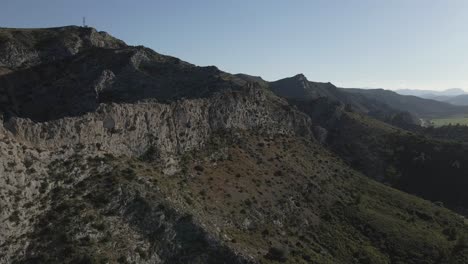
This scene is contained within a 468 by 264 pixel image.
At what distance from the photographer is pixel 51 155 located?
140 ft

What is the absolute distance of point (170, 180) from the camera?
175ft

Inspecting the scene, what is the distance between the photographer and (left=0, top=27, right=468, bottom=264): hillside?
1540 inches

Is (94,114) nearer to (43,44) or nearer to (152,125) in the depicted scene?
(152,125)

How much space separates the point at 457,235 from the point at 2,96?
89525 millimetres

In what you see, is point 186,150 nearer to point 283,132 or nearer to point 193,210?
point 193,210

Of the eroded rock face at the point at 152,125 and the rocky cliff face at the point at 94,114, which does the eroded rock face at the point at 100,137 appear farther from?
the rocky cliff face at the point at 94,114

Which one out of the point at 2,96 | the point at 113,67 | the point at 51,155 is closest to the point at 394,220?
the point at 51,155

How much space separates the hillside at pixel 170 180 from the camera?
39.1m

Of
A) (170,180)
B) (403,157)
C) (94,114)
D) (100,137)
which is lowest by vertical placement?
(403,157)

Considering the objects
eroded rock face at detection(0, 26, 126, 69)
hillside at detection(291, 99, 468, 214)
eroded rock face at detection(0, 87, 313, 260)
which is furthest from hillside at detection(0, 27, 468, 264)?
hillside at detection(291, 99, 468, 214)

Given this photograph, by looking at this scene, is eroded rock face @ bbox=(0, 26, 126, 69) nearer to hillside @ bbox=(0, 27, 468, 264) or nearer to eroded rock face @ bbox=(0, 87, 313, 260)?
hillside @ bbox=(0, 27, 468, 264)

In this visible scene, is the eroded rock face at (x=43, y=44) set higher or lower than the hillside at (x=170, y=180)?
higher

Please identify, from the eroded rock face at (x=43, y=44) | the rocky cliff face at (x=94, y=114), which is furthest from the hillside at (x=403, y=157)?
Result: the eroded rock face at (x=43, y=44)

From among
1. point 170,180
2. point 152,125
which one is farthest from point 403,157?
point 170,180
